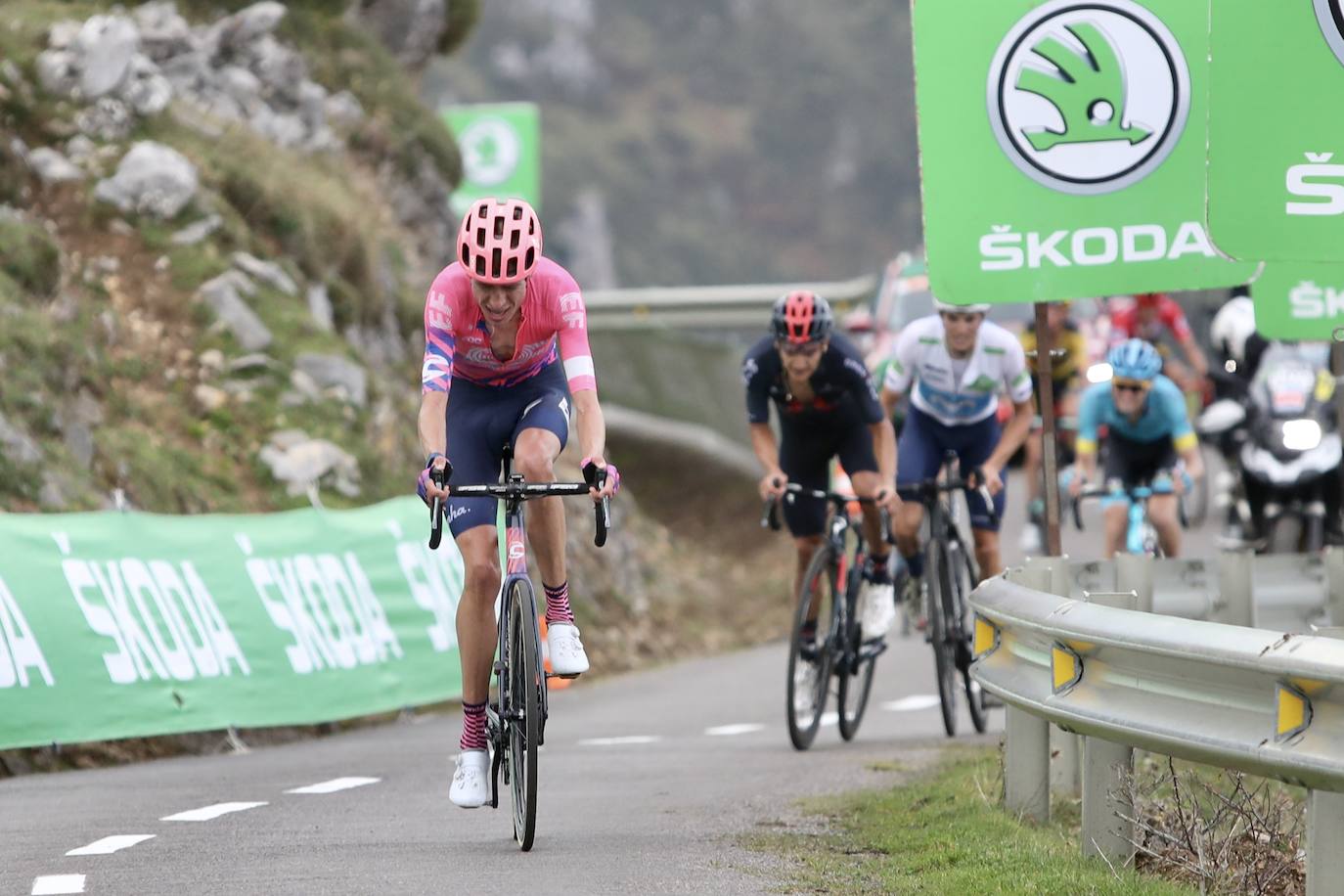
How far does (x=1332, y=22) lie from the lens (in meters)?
7.46

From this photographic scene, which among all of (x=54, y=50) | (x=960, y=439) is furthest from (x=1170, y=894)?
(x=54, y=50)

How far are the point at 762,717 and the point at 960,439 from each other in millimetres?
3000

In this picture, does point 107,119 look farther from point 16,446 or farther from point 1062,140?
point 1062,140

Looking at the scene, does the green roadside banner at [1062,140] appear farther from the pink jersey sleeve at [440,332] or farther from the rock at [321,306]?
the rock at [321,306]

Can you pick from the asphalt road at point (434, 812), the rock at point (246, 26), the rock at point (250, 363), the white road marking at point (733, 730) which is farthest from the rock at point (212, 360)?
the white road marking at point (733, 730)

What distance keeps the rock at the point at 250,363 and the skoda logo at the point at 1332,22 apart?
40.4ft

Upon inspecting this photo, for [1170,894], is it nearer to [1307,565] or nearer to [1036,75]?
[1036,75]

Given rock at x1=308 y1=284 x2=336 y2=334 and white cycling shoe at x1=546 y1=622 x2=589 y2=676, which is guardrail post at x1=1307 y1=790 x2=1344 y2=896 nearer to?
white cycling shoe at x1=546 y1=622 x2=589 y2=676

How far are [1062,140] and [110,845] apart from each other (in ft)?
14.7

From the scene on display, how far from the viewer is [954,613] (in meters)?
12.0

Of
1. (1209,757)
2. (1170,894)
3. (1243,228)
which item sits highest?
(1243,228)

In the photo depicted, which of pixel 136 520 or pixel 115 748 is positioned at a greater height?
pixel 136 520

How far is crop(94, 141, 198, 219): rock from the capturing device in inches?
767

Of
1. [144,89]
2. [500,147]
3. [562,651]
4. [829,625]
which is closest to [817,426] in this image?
[829,625]
